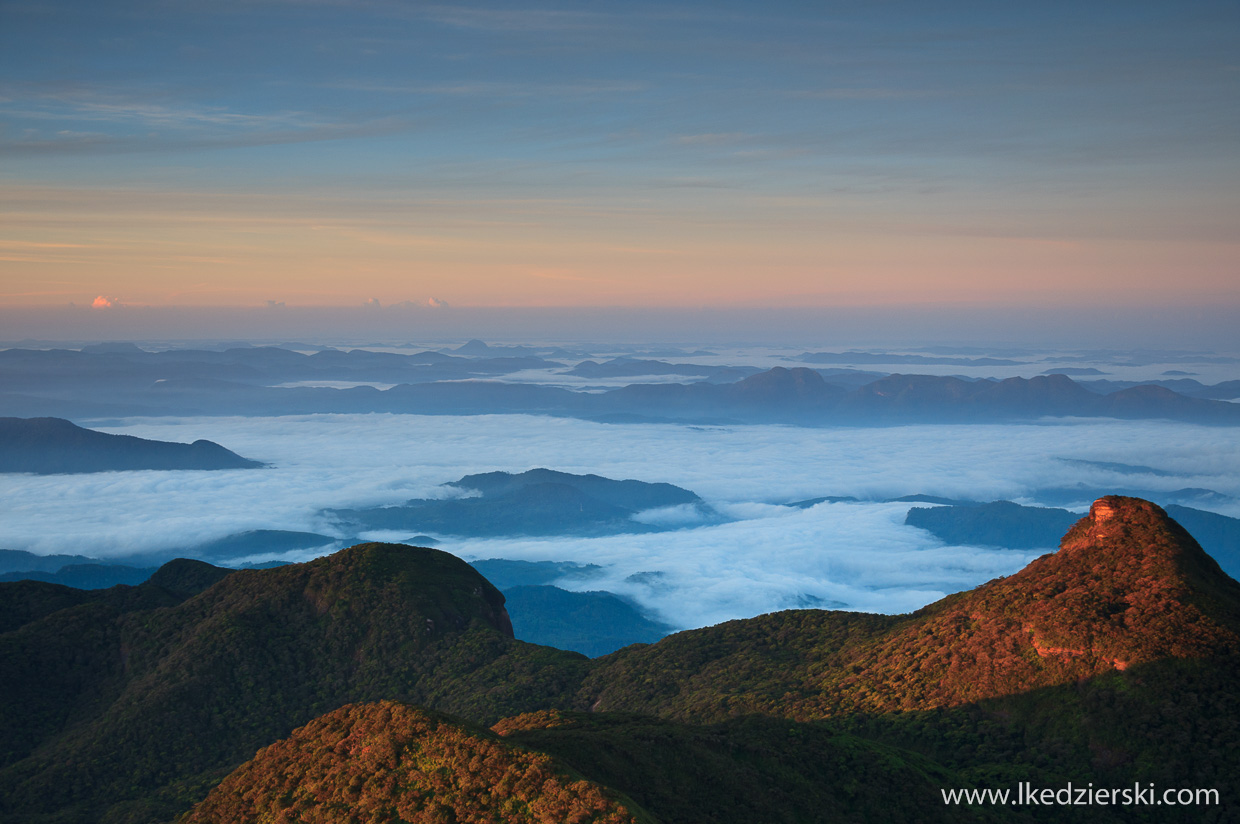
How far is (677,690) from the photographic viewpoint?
203 feet

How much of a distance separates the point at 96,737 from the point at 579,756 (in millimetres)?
43684

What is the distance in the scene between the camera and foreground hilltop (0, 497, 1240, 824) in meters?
37.3

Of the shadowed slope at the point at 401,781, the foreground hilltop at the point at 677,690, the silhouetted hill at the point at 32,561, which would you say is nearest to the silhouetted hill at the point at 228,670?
the foreground hilltop at the point at 677,690

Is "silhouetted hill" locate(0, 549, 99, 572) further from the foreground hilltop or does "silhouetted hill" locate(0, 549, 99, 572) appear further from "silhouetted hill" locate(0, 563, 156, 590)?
the foreground hilltop

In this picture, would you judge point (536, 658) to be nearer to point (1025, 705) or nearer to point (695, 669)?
point (695, 669)

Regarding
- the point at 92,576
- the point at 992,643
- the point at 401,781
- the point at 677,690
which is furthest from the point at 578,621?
the point at 401,781

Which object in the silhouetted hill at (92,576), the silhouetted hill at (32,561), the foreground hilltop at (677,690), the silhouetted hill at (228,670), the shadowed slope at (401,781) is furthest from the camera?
the silhouetted hill at (32,561)

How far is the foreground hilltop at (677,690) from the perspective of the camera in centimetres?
3734

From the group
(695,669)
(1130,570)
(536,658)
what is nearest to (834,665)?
(695,669)

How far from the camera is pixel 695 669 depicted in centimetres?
6456

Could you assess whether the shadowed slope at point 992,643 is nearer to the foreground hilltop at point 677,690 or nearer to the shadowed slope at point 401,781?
the foreground hilltop at point 677,690

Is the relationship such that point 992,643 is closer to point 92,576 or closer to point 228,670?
point 228,670

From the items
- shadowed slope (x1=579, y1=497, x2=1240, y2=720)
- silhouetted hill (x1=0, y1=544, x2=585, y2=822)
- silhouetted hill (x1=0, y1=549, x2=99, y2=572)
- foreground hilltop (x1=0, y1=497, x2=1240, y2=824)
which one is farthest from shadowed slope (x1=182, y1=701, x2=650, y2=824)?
silhouetted hill (x1=0, y1=549, x2=99, y2=572)

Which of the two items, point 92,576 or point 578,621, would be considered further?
point 578,621
